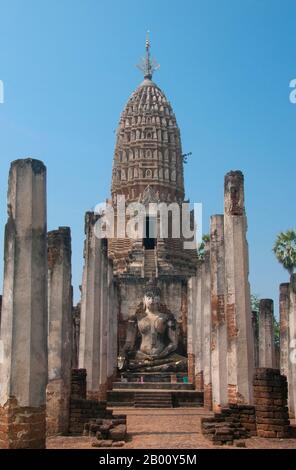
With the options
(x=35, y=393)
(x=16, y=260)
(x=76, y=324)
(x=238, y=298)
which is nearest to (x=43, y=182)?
(x=16, y=260)

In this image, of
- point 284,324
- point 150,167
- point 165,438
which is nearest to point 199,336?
point 284,324

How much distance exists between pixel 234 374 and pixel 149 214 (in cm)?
2953

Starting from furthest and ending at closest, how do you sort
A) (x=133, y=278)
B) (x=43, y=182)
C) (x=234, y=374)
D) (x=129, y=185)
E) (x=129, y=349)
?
(x=129, y=185) < (x=133, y=278) < (x=129, y=349) < (x=234, y=374) < (x=43, y=182)

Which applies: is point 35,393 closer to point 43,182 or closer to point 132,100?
point 43,182

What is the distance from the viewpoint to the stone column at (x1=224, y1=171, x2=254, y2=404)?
12891mm

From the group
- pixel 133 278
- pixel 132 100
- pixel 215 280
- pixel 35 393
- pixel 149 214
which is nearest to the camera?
pixel 35 393

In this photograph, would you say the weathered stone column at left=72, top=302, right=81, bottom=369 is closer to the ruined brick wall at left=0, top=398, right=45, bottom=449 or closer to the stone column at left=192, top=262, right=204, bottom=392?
the stone column at left=192, top=262, right=204, bottom=392

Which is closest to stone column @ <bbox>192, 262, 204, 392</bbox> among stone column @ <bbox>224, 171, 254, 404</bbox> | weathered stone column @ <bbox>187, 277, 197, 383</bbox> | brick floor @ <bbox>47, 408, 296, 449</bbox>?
weathered stone column @ <bbox>187, 277, 197, 383</bbox>

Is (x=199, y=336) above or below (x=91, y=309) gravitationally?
below

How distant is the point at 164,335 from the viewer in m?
31.8

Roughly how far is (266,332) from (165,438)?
11.0 metres

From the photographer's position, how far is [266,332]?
22.5 m

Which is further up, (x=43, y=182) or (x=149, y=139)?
(x=149, y=139)

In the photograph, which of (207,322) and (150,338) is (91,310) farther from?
(150,338)
